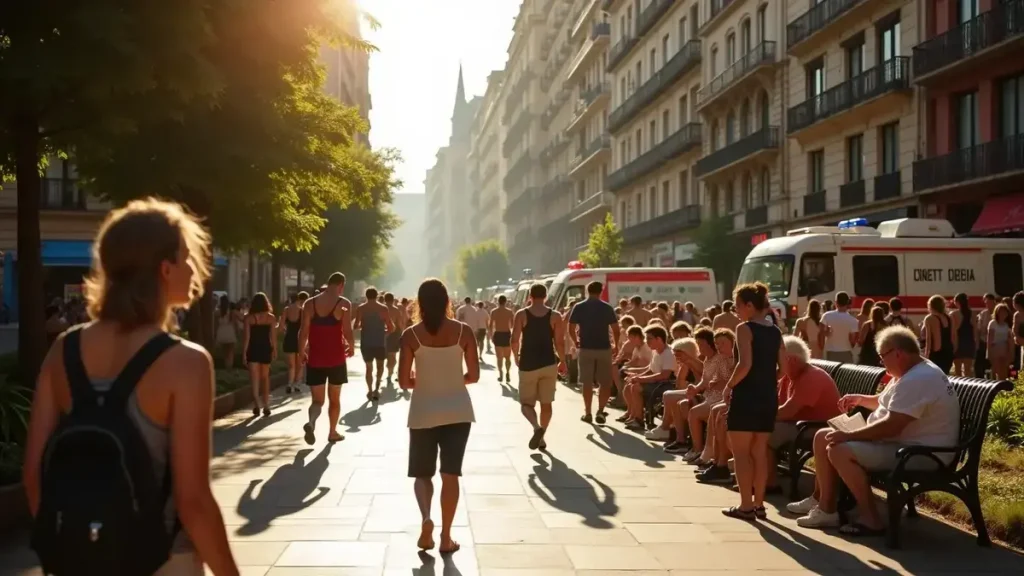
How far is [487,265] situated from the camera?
336ft

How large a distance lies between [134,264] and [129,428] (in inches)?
16.7

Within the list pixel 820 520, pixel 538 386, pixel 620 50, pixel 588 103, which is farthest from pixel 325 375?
pixel 588 103

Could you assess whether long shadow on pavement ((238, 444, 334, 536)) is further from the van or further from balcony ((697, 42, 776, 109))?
balcony ((697, 42, 776, 109))

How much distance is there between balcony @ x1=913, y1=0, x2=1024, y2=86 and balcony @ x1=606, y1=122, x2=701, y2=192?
661 inches

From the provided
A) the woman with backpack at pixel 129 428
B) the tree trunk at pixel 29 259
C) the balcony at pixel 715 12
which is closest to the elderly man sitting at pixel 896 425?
the woman with backpack at pixel 129 428

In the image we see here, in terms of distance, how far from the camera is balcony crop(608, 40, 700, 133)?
4438 cm

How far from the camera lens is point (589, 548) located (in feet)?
22.4

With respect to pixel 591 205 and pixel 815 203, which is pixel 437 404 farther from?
pixel 591 205

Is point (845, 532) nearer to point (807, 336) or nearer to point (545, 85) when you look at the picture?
point (807, 336)

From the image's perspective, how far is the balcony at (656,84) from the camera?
4438 centimetres

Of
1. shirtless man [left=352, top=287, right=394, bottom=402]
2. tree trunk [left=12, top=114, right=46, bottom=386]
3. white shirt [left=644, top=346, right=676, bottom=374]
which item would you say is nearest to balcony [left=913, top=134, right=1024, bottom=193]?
white shirt [left=644, top=346, right=676, bottom=374]

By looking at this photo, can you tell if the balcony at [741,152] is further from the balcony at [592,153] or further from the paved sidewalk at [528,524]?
the paved sidewalk at [528,524]

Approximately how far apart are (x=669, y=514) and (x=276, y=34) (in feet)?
32.2

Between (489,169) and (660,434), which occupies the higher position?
(489,169)
